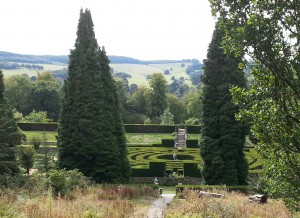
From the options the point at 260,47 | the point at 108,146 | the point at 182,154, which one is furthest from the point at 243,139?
the point at 260,47

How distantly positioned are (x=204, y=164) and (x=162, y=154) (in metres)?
12.0

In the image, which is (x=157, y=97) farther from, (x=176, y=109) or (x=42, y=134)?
(x=42, y=134)

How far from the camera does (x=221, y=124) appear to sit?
23844 millimetres

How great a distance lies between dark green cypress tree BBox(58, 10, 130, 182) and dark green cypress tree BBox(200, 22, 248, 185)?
573 centimetres

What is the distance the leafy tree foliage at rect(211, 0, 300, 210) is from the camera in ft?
24.1

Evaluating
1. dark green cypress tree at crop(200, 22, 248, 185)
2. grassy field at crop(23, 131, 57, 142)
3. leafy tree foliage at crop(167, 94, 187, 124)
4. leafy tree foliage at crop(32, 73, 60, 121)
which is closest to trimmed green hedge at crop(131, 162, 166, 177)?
dark green cypress tree at crop(200, 22, 248, 185)

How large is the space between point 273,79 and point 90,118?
18.1 metres

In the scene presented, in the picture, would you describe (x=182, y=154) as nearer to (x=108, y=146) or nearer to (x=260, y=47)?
(x=108, y=146)

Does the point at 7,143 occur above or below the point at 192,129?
above

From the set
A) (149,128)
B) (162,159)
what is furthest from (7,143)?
(149,128)

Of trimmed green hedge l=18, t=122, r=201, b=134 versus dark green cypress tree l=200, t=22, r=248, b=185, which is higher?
dark green cypress tree l=200, t=22, r=248, b=185

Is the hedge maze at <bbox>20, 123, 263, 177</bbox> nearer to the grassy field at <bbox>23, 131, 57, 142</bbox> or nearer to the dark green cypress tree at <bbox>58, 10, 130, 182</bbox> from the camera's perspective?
the grassy field at <bbox>23, 131, 57, 142</bbox>

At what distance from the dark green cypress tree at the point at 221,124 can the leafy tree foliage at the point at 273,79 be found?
1512cm

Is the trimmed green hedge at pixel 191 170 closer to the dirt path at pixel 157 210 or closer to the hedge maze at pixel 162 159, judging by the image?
the hedge maze at pixel 162 159
